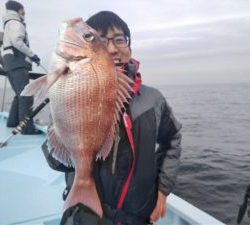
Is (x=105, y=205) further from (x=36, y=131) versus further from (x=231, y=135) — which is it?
(x=231, y=135)

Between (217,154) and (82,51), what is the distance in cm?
1198

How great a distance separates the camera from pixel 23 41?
20.0ft

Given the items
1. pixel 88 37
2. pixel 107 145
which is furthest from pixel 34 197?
pixel 88 37

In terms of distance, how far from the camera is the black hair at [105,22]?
2143 mm

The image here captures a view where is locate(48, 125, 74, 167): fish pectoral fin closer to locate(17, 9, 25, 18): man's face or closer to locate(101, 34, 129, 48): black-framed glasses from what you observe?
locate(101, 34, 129, 48): black-framed glasses

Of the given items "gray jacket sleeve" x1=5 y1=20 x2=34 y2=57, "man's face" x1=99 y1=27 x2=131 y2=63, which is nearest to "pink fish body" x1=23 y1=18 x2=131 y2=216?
"man's face" x1=99 y1=27 x2=131 y2=63

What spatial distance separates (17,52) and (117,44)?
4.50 metres

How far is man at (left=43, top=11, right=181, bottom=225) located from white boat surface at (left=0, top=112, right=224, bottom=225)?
100cm

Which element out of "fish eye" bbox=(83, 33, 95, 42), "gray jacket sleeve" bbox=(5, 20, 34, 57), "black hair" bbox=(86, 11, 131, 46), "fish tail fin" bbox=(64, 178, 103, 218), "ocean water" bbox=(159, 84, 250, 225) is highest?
"black hair" bbox=(86, 11, 131, 46)

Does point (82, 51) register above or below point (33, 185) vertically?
above

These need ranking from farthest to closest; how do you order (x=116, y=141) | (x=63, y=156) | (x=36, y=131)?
1. (x=36, y=131)
2. (x=116, y=141)
3. (x=63, y=156)

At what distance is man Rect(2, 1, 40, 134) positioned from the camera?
5.96 m

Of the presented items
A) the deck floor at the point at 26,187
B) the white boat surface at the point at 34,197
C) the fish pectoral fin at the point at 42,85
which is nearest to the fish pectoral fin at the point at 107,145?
the fish pectoral fin at the point at 42,85

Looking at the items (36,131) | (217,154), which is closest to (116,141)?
(36,131)
